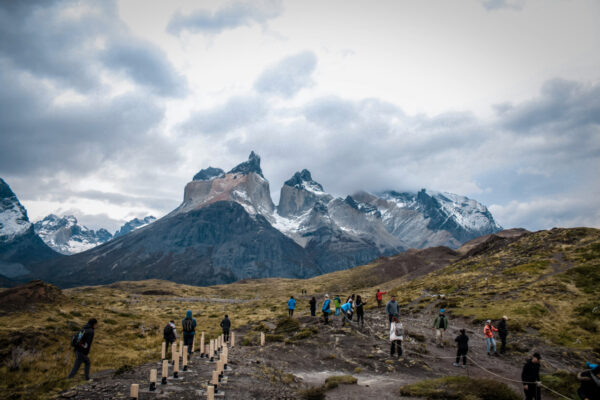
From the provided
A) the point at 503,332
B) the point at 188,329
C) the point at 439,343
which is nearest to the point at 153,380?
the point at 188,329

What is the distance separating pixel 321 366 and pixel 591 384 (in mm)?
14555

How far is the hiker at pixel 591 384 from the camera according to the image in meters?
12.1

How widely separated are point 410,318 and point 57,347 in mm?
33540

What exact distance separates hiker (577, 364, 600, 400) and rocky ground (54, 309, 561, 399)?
6298mm

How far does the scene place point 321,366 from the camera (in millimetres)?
23078

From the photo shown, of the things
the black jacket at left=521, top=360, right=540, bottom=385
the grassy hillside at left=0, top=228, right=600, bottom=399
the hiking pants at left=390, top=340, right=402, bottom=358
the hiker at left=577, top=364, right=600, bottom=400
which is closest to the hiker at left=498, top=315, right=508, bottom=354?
the grassy hillside at left=0, top=228, right=600, bottom=399

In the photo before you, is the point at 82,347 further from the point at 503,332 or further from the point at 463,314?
the point at 463,314

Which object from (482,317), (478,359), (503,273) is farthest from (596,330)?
(503,273)

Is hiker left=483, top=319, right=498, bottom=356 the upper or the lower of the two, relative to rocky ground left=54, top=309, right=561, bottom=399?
upper

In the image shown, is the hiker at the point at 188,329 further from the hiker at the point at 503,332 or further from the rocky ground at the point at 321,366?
the hiker at the point at 503,332

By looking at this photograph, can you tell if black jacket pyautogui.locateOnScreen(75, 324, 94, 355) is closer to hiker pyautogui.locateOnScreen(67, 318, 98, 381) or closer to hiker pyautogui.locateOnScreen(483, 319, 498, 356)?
hiker pyautogui.locateOnScreen(67, 318, 98, 381)

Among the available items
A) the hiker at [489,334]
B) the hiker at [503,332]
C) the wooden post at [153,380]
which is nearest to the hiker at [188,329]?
the wooden post at [153,380]

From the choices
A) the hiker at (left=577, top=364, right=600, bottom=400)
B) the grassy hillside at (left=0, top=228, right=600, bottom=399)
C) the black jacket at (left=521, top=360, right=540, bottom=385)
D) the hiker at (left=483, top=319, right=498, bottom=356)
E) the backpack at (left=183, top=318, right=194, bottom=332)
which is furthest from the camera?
the hiker at (left=483, top=319, right=498, bottom=356)

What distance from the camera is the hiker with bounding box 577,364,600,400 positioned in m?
12.1
